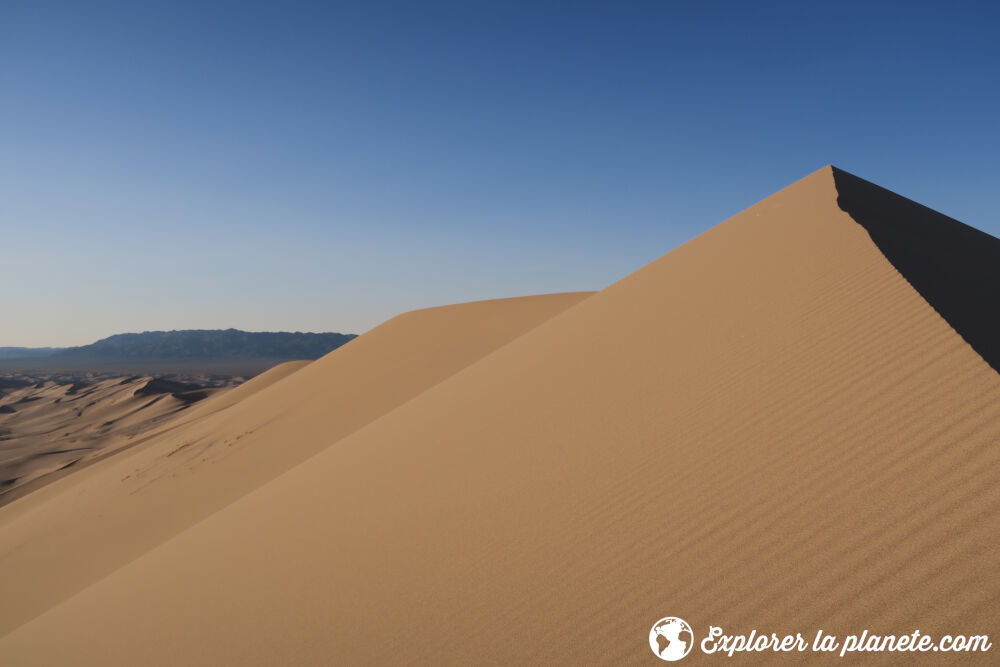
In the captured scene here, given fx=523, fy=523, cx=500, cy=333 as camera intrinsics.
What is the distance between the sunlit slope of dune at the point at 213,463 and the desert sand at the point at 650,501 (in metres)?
0.41

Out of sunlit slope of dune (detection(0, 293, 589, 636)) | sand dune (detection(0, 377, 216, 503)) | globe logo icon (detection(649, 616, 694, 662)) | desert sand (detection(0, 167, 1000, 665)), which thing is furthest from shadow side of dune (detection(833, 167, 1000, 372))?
sand dune (detection(0, 377, 216, 503))

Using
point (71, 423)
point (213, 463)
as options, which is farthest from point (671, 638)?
point (71, 423)

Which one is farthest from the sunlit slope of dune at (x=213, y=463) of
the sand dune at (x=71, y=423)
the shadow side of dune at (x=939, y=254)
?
the shadow side of dune at (x=939, y=254)

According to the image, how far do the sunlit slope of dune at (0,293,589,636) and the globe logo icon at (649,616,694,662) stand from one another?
759 centimetres

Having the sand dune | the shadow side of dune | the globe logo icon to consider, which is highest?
the shadow side of dune

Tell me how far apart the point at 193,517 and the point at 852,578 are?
863 centimetres

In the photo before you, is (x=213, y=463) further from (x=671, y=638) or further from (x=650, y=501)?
(x=671, y=638)

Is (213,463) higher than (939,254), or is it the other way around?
(939,254)

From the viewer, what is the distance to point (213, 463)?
1058 centimetres

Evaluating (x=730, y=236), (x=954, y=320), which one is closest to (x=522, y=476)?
(x=954, y=320)

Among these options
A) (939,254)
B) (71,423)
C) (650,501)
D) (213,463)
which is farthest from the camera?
(71,423)

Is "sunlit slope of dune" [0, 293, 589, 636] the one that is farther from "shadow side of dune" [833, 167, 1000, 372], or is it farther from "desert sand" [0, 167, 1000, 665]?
"shadow side of dune" [833, 167, 1000, 372]

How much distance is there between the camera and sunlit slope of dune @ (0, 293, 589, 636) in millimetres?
7586

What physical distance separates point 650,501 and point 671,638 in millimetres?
884
